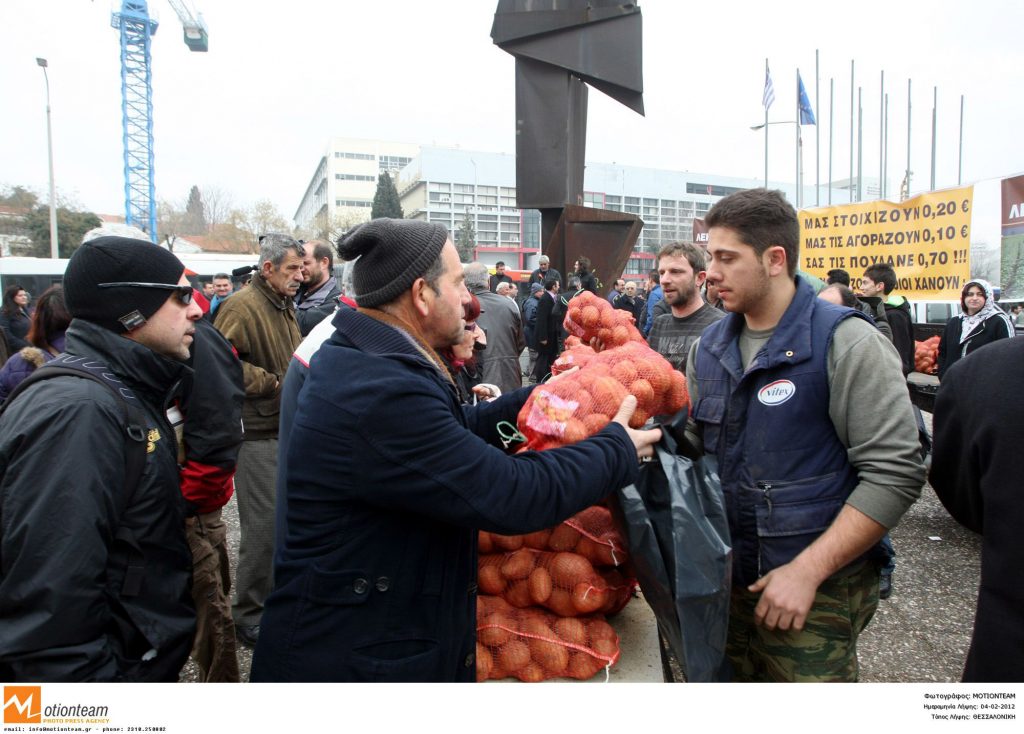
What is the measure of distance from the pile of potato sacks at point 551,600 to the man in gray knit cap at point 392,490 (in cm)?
44

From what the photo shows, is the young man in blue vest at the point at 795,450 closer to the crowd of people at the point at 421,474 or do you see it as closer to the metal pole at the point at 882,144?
the crowd of people at the point at 421,474

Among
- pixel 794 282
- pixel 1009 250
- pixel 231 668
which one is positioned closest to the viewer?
pixel 794 282

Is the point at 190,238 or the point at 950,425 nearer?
the point at 950,425

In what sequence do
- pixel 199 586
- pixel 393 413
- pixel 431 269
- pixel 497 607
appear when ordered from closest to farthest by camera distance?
pixel 393 413 → pixel 431 269 → pixel 497 607 → pixel 199 586

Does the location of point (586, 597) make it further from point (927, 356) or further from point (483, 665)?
point (927, 356)

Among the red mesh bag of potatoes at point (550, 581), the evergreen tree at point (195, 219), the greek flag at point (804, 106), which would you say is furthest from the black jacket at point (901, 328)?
the evergreen tree at point (195, 219)

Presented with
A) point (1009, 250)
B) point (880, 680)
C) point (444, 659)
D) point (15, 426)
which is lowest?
point (880, 680)

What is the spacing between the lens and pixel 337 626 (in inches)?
55.9

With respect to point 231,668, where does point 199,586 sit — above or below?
above

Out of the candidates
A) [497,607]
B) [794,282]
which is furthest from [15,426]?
[794,282]

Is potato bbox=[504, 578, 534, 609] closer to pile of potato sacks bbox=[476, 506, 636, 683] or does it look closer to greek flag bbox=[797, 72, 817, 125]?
pile of potato sacks bbox=[476, 506, 636, 683]

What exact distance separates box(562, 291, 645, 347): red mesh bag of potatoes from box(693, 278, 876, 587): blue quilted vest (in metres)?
0.83

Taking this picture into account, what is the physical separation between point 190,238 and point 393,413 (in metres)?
62.6

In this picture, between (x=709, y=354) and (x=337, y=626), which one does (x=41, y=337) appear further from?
(x=709, y=354)
